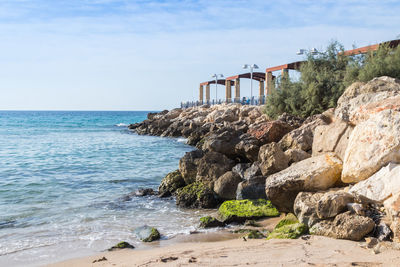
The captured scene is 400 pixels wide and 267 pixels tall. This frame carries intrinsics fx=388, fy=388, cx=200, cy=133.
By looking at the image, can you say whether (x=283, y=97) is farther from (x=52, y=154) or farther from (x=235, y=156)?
(x=52, y=154)

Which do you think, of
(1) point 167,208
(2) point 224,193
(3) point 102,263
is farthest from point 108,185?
(3) point 102,263

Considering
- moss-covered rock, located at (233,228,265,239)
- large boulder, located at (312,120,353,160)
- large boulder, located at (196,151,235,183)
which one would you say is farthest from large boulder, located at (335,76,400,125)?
large boulder, located at (196,151,235,183)

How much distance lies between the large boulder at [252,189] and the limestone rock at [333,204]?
Answer: 2522 mm

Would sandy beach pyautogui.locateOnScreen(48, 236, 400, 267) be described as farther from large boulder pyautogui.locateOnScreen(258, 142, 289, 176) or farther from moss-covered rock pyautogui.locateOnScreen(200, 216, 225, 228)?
large boulder pyautogui.locateOnScreen(258, 142, 289, 176)

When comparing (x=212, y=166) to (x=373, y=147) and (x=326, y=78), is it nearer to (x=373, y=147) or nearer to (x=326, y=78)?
(x=373, y=147)

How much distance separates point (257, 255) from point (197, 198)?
419cm

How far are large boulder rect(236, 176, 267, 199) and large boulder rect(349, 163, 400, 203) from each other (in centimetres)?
277

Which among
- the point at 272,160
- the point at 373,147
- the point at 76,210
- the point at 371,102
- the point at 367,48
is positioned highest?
the point at 367,48

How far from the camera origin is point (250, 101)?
104ft

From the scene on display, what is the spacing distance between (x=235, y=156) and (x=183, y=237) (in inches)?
210

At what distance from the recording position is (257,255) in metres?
5.23

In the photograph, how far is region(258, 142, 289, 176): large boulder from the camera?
29.3 ft

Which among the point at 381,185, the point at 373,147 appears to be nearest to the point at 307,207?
the point at 381,185

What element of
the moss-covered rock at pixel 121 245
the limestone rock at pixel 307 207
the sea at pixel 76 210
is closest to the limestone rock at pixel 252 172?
the sea at pixel 76 210
